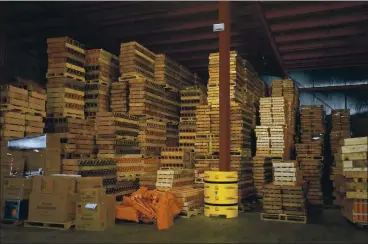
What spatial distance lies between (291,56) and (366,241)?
1437cm

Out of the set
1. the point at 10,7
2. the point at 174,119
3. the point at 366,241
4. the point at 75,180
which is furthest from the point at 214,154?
the point at 10,7

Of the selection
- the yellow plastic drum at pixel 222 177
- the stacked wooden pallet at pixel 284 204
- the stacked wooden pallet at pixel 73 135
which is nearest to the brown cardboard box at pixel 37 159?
the stacked wooden pallet at pixel 73 135

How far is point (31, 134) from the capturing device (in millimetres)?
12023

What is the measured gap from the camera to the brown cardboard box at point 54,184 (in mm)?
9570

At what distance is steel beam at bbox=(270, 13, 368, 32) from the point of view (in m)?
15.5

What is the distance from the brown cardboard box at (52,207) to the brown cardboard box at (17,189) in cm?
46

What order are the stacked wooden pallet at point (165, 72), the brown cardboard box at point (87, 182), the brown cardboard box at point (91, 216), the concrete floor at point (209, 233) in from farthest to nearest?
the stacked wooden pallet at point (165, 72) → the brown cardboard box at point (87, 182) → the brown cardboard box at point (91, 216) → the concrete floor at point (209, 233)

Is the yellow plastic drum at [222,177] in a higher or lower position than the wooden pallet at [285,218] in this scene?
higher

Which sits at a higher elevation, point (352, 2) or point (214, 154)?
point (352, 2)

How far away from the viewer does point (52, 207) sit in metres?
9.51

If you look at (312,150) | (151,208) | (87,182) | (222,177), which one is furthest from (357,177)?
(312,150)

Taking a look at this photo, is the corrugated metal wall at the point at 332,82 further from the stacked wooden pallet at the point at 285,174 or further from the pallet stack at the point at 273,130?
the stacked wooden pallet at the point at 285,174

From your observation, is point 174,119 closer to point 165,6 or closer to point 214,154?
point 214,154

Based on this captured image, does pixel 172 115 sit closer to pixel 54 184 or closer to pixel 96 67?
pixel 96 67
